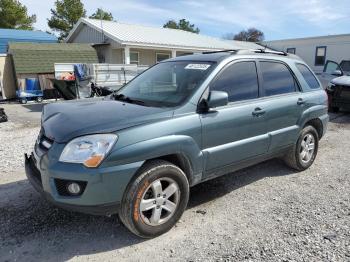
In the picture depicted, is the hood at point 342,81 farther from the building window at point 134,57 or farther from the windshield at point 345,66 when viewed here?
the building window at point 134,57

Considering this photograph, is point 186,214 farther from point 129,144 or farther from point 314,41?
point 314,41

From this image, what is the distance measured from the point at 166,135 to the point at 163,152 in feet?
0.55

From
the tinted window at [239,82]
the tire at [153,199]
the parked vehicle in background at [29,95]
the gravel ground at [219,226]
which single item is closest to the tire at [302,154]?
the gravel ground at [219,226]

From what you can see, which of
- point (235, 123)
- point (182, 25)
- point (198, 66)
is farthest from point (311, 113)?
point (182, 25)

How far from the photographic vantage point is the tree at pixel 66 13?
3269cm

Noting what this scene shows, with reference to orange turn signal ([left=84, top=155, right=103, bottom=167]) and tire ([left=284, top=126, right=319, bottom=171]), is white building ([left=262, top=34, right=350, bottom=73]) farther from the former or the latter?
orange turn signal ([left=84, top=155, right=103, bottom=167])

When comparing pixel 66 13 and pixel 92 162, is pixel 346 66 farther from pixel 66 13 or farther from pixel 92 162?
pixel 66 13

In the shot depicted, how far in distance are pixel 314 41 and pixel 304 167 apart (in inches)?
961

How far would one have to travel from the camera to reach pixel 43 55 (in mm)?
17000

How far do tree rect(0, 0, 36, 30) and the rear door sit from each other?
31198 millimetres

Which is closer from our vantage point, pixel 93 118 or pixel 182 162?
pixel 93 118

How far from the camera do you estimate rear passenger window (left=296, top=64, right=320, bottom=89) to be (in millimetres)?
5242

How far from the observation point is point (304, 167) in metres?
5.34

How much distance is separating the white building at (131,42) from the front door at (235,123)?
602 inches
